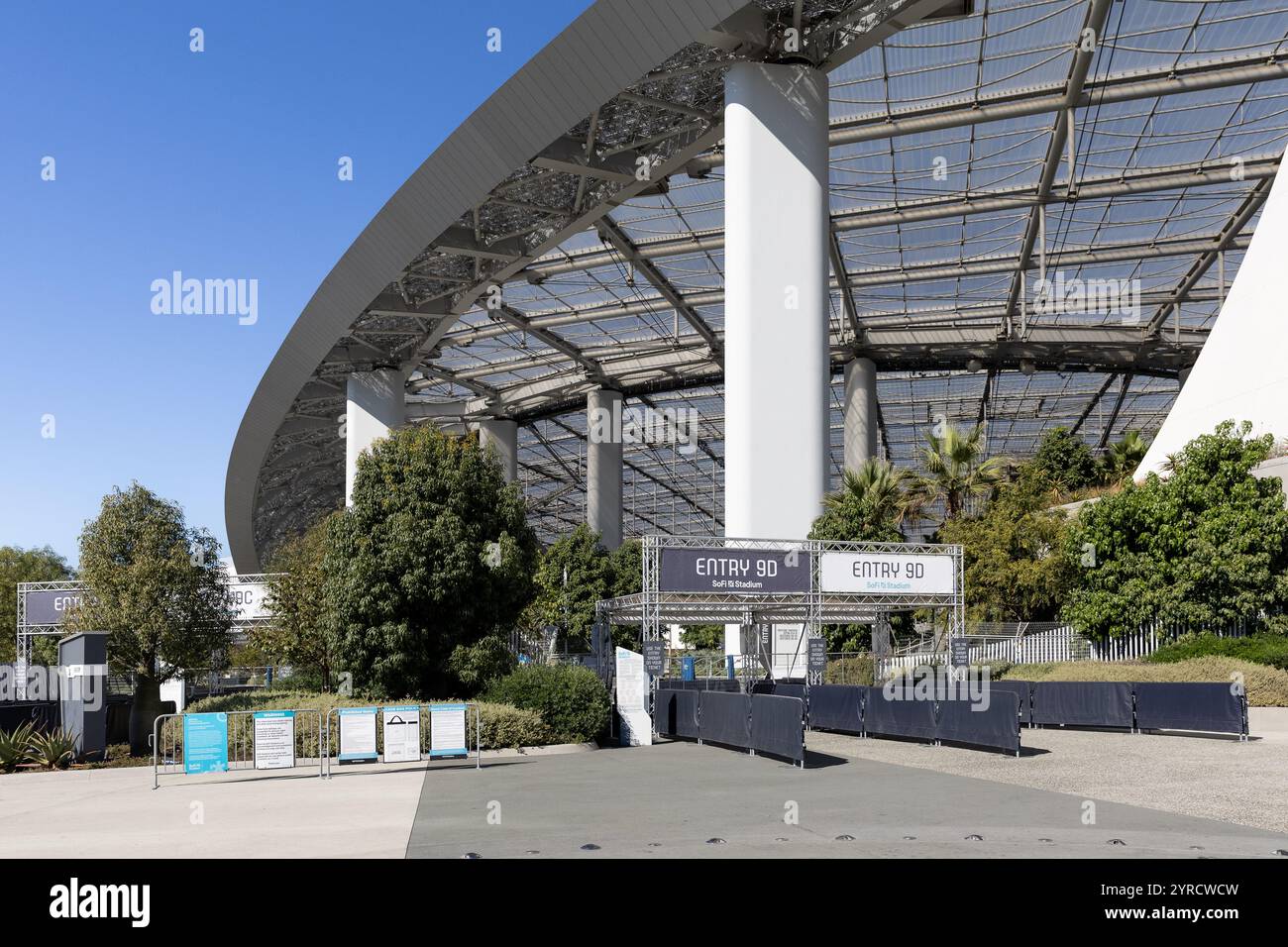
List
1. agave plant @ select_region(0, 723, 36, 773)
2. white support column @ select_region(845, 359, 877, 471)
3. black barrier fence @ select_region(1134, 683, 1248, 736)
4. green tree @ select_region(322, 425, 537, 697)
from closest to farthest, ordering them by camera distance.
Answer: agave plant @ select_region(0, 723, 36, 773) < black barrier fence @ select_region(1134, 683, 1248, 736) < green tree @ select_region(322, 425, 537, 697) < white support column @ select_region(845, 359, 877, 471)

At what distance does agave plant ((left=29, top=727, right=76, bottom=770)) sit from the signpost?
12435mm

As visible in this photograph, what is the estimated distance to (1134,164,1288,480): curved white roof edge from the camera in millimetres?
31453

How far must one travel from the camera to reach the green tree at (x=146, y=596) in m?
27.3

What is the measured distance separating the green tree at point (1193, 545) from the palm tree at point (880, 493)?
26.6 ft

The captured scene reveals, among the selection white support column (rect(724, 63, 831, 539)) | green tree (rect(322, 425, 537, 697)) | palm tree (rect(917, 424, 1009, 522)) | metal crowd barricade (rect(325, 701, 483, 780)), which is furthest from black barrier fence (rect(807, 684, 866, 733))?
palm tree (rect(917, 424, 1009, 522))

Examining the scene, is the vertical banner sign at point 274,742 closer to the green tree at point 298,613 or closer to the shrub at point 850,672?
the green tree at point 298,613

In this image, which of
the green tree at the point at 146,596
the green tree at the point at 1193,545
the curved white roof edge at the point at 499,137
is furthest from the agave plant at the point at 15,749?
the green tree at the point at 1193,545

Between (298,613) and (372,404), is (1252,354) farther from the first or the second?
(372,404)

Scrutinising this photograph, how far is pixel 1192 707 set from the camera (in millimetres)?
22688

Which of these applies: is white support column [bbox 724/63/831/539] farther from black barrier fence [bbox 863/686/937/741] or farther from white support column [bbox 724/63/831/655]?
black barrier fence [bbox 863/686/937/741]

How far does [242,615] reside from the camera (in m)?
41.3

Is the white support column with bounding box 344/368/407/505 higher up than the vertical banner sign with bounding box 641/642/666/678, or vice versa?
the white support column with bounding box 344/368/407/505
